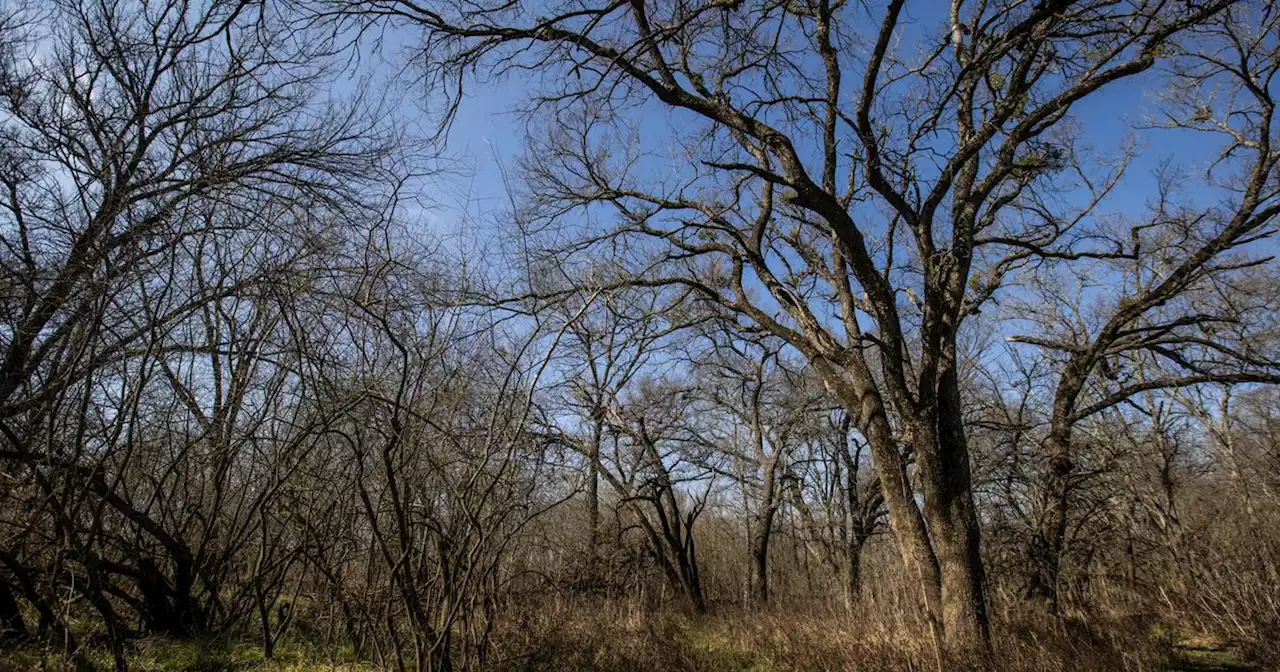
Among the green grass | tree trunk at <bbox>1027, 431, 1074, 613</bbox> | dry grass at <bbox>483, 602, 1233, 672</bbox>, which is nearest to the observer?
the green grass

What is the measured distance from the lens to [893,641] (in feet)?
16.5

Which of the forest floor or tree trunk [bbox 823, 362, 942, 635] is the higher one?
tree trunk [bbox 823, 362, 942, 635]

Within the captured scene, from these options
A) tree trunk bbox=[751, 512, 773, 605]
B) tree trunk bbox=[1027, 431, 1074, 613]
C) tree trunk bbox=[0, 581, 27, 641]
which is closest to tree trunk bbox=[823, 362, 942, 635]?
tree trunk bbox=[1027, 431, 1074, 613]

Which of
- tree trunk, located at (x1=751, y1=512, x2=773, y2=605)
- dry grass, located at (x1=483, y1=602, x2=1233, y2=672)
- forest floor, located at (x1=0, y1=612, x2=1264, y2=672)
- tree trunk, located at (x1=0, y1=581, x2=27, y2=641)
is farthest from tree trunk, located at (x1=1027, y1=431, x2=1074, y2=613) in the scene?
tree trunk, located at (x1=0, y1=581, x2=27, y2=641)

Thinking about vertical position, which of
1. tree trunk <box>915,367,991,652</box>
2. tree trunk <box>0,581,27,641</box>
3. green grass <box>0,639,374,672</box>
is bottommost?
green grass <box>0,639,374,672</box>

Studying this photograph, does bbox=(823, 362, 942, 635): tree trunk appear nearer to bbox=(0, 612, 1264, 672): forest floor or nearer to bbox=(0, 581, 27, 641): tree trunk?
Result: bbox=(0, 612, 1264, 672): forest floor

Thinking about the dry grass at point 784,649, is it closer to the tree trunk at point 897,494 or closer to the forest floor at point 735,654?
the forest floor at point 735,654

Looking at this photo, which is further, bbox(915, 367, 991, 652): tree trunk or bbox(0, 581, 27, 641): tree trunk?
bbox(915, 367, 991, 652): tree trunk

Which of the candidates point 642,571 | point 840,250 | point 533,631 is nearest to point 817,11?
point 840,250

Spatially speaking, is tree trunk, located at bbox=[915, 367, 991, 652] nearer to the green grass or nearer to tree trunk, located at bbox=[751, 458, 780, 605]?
the green grass

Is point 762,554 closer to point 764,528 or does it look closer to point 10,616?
point 764,528

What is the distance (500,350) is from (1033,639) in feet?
15.5

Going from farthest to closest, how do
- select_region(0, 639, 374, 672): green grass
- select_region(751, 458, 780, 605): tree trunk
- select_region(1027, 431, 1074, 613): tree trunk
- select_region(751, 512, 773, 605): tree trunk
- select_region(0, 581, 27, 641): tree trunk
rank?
select_region(751, 458, 780, 605): tree trunk, select_region(751, 512, 773, 605): tree trunk, select_region(1027, 431, 1074, 613): tree trunk, select_region(0, 581, 27, 641): tree trunk, select_region(0, 639, 374, 672): green grass

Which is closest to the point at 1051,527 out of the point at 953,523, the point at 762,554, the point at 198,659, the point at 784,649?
the point at 953,523
